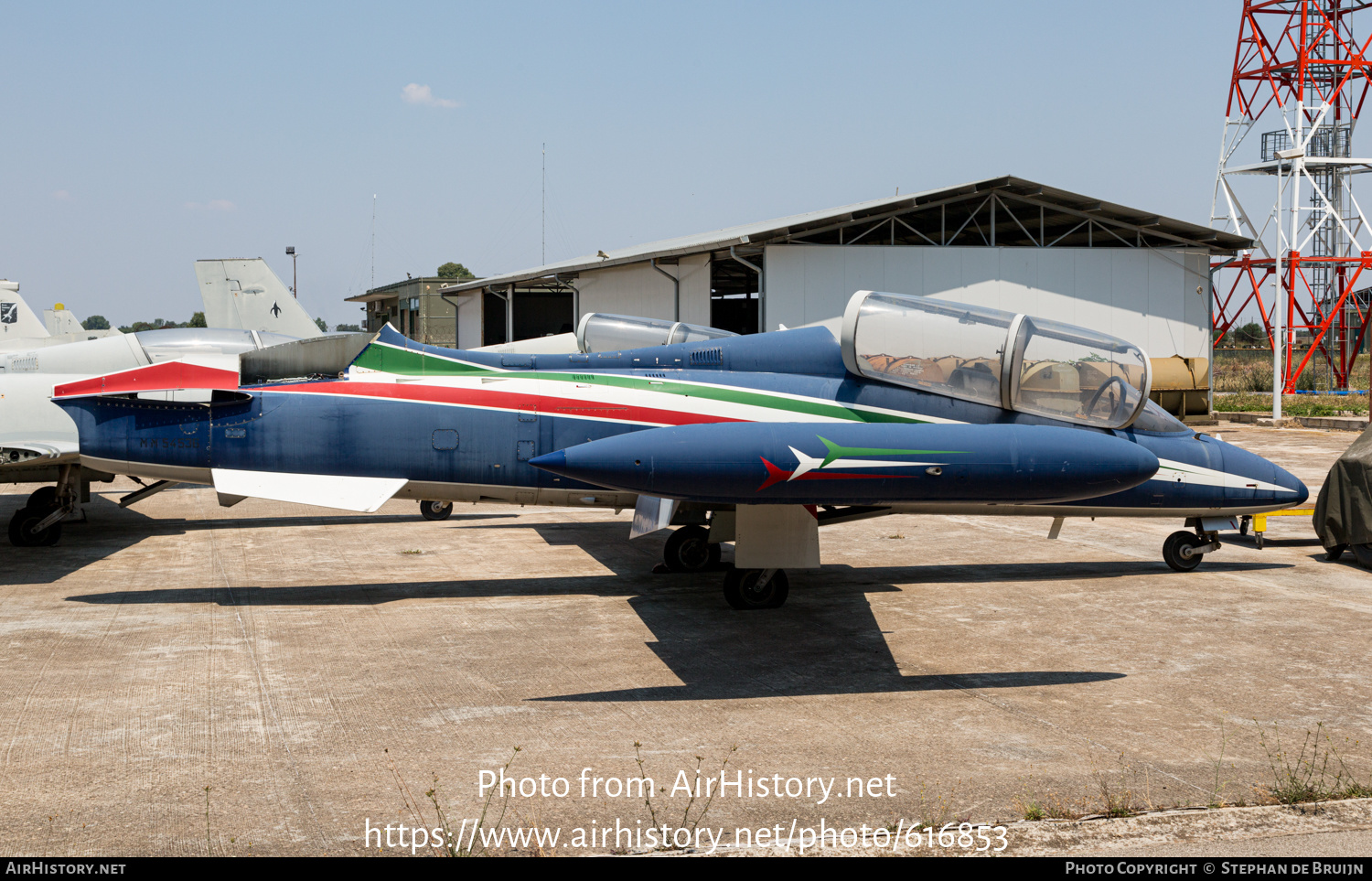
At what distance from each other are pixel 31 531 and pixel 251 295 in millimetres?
7961

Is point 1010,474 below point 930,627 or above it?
above

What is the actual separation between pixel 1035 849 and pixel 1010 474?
289cm

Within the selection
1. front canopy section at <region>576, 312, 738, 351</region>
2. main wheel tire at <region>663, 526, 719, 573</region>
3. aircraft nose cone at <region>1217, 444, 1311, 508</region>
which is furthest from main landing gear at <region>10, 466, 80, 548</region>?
aircraft nose cone at <region>1217, 444, 1311, 508</region>

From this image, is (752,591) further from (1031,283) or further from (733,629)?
(1031,283)

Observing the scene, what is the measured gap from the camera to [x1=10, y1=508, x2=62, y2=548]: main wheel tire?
38.6 ft

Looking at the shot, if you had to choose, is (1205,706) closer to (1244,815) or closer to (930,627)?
(1244,815)

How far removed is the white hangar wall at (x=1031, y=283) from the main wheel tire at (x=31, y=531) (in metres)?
17.6

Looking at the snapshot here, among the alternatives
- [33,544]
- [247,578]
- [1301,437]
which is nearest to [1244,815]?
[247,578]

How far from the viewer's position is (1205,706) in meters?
6.21

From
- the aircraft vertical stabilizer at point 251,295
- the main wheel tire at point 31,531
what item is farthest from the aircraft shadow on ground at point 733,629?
the aircraft vertical stabilizer at point 251,295

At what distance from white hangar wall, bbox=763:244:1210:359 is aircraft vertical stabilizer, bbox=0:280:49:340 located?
721 inches

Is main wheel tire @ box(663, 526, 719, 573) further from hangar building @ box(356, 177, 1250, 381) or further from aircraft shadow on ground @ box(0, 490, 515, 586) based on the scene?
hangar building @ box(356, 177, 1250, 381)

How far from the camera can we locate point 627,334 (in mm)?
12625

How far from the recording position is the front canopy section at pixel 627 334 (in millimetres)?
12602
